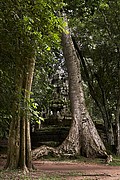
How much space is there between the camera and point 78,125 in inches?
575

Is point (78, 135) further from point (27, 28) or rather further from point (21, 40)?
point (27, 28)

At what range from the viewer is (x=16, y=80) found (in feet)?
26.5

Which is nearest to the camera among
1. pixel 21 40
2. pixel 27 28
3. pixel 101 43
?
pixel 27 28

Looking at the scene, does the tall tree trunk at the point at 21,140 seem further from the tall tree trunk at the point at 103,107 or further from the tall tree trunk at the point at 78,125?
the tall tree trunk at the point at 103,107

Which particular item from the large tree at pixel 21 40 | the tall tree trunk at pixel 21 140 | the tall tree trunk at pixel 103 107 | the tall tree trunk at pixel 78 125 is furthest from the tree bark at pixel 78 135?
the tall tree trunk at pixel 103 107

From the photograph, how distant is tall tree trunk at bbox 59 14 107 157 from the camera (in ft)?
A: 46.5

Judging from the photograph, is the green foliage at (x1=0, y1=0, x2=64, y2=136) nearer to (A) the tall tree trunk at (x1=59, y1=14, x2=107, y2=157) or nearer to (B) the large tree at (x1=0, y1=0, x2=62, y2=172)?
(B) the large tree at (x1=0, y1=0, x2=62, y2=172)

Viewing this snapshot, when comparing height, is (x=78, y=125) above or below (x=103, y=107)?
below

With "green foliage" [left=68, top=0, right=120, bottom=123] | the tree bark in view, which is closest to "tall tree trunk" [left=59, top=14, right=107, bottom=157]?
the tree bark

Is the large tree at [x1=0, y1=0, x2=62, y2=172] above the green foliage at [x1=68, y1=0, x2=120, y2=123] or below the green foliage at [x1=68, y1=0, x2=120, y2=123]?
below

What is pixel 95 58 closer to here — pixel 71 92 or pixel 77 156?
pixel 71 92

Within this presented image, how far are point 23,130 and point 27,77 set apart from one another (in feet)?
5.11

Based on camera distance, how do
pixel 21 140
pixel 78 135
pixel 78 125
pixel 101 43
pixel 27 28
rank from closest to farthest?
1. pixel 27 28
2. pixel 21 140
3. pixel 78 135
4. pixel 78 125
5. pixel 101 43

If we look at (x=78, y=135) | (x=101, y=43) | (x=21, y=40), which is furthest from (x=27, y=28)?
(x=101, y=43)
